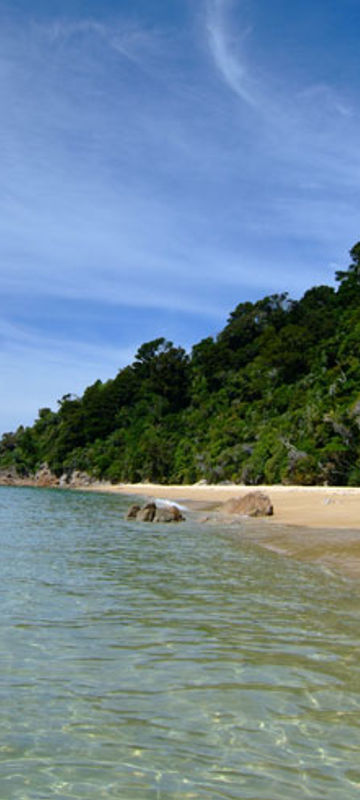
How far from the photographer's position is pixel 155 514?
90.3 feet

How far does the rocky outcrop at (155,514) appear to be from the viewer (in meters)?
26.5

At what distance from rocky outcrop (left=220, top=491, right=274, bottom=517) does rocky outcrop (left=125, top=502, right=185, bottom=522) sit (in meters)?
3.95

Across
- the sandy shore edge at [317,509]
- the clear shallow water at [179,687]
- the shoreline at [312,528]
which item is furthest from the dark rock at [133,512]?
the clear shallow water at [179,687]

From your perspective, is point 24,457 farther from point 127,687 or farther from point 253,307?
point 127,687

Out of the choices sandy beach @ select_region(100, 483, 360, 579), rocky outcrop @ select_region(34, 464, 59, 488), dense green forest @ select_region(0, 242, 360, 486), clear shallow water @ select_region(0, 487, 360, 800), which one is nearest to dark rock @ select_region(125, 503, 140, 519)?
sandy beach @ select_region(100, 483, 360, 579)

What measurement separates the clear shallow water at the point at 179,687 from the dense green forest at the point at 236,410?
1411 inches

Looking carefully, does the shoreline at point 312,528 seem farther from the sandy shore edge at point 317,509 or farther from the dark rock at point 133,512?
the dark rock at point 133,512

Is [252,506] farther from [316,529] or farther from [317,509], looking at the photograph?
[316,529]

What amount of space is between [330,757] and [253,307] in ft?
357

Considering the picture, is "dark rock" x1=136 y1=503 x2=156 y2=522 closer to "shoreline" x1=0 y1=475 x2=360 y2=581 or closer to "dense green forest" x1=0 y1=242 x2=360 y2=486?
"shoreline" x1=0 y1=475 x2=360 y2=581

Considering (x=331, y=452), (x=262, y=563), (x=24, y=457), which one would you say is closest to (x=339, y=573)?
(x=262, y=563)

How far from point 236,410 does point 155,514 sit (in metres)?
57.7

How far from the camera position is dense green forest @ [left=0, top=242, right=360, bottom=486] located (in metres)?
53.0

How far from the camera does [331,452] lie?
45875 mm
